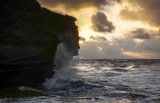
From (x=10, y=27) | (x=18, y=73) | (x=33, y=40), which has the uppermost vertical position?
(x=10, y=27)

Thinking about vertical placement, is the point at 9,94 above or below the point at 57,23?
below

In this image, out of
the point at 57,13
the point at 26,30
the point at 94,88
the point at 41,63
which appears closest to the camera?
the point at 41,63

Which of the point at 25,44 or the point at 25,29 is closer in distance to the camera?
the point at 25,44

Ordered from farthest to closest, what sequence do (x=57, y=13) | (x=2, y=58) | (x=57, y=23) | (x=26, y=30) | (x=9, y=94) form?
(x=57, y=13) → (x=57, y=23) → (x=26, y=30) → (x=2, y=58) → (x=9, y=94)

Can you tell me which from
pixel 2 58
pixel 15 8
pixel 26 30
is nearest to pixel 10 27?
pixel 26 30

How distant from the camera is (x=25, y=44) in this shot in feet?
64.9

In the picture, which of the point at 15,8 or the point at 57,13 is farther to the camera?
the point at 57,13

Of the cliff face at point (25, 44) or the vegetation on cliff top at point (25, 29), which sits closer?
the cliff face at point (25, 44)

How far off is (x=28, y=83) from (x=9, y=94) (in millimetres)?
3469

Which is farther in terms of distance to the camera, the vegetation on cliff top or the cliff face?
the vegetation on cliff top

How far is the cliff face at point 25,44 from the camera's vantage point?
17547 mm

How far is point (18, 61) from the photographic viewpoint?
17391 mm

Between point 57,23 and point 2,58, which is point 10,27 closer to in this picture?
point 2,58

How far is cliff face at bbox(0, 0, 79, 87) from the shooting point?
17.5m
